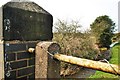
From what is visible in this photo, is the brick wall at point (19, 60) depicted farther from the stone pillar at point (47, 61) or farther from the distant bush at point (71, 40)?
the distant bush at point (71, 40)

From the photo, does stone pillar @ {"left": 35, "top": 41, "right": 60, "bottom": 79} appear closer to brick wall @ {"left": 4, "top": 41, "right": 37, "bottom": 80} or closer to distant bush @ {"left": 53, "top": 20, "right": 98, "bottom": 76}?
brick wall @ {"left": 4, "top": 41, "right": 37, "bottom": 80}

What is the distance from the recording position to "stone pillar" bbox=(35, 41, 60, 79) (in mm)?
2055

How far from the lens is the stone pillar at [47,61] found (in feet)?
6.74

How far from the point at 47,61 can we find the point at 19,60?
402 millimetres

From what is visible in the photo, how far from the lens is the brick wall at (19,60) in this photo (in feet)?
6.89

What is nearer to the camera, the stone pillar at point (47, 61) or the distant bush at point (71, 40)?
the stone pillar at point (47, 61)

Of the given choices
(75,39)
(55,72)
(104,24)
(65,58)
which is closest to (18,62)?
(55,72)

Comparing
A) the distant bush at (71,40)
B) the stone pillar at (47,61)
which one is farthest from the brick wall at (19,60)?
the distant bush at (71,40)

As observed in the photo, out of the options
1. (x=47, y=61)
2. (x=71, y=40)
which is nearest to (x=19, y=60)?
(x=47, y=61)

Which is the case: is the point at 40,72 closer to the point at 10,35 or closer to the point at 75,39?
the point at 10,35

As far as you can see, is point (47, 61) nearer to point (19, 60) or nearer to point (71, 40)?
point (19, 60)

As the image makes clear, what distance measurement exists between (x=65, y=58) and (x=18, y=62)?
624 mm

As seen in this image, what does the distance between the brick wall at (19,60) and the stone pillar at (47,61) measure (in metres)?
0.21

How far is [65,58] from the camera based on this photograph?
195 centimetres
